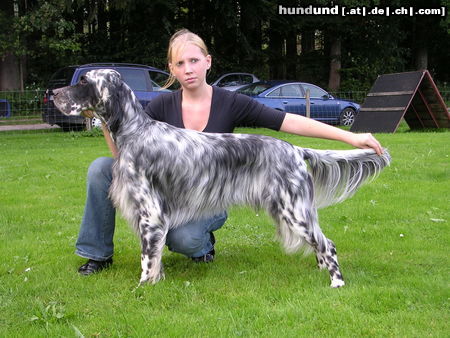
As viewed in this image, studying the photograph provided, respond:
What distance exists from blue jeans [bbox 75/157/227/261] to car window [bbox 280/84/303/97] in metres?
11.2

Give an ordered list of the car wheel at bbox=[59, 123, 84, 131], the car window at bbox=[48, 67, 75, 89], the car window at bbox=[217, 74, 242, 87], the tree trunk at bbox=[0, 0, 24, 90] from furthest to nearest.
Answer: the tree trunk at bbox=[0, 0, 24, 90] < the car window at bbox=[217, 74, 242, 87] < the car wheel at bbox=[59, 123, 84, 131] < the car window at bbox=[48, 67, 75, 89]

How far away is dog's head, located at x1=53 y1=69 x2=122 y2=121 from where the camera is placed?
328 centimetres

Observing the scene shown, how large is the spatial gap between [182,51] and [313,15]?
19.1m

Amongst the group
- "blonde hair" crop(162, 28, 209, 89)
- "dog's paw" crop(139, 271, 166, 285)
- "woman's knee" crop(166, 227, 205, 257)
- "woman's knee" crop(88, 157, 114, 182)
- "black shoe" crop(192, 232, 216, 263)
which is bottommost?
"black shoe" crop(192, 232, 216, 263)

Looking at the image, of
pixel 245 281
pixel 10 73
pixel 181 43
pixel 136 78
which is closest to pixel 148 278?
pixel 245 281

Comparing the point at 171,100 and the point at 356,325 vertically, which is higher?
the point at 171,100

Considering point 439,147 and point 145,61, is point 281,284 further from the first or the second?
point 145,61

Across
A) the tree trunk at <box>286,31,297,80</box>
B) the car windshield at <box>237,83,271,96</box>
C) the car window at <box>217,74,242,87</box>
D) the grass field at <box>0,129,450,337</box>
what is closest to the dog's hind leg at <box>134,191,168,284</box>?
the grass field at <box>0,129,450,337</box>

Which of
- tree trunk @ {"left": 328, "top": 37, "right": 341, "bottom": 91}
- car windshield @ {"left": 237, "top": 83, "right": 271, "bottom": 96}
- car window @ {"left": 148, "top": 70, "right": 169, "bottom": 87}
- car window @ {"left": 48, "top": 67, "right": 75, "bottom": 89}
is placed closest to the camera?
car window @ {"left": 48, "top": 67, "right": 75, "bottom": 89}

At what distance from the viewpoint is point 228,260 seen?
160 inches

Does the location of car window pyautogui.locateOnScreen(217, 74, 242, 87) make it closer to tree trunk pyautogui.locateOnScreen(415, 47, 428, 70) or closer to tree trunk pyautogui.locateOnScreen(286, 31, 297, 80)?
tree trunk pyautogui.locateOnScreen(286, 31, 297, 80)

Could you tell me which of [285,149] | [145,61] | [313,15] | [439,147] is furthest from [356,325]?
[313,15]

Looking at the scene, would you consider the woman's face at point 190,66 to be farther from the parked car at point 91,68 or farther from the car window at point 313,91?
the car window at point 313,91

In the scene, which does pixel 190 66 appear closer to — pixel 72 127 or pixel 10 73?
pixel 72 127
